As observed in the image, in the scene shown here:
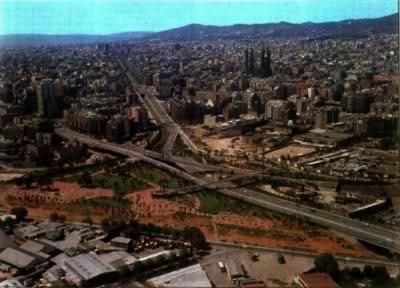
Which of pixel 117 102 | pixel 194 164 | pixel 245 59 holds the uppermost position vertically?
pixel 245 59

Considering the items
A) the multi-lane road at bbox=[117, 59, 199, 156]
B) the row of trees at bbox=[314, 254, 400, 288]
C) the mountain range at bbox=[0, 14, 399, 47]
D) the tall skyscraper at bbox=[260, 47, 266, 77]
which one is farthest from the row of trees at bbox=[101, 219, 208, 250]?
the tall skyscraper at bbox=[260, 47, 266, 77]

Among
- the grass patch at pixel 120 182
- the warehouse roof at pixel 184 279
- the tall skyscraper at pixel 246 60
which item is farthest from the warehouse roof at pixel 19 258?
the tall skyscraper at pixel 246 60

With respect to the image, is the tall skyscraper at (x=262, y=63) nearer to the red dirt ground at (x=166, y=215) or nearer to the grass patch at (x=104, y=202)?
the red dirt ground at (x=166, y=215)

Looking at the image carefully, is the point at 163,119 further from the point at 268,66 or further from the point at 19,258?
the point at 19,258

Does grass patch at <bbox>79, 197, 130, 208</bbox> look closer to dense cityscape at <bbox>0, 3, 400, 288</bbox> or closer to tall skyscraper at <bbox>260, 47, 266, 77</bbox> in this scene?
dense cityscape at <bbox>0, 3, 400, 288</bbox>

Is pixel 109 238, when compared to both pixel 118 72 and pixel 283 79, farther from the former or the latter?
pixel 283 79

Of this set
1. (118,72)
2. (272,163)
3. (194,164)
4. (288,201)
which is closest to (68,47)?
(118,72)
